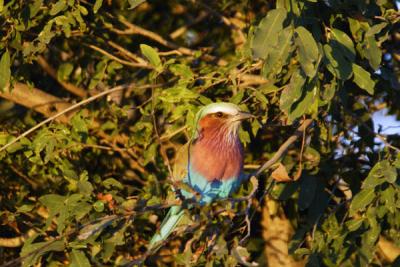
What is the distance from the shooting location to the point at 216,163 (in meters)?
4.02

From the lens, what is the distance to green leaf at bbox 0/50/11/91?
4.05 m

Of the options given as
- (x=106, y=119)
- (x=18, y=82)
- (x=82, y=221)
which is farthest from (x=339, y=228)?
(x=18, y=82)

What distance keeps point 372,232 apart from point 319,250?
0.26m

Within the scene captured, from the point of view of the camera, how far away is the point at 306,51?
3008mm

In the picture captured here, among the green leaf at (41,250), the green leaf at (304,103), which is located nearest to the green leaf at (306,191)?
the green leaf at (304,103)

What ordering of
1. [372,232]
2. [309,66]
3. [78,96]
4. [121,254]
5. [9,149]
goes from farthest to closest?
[78,96] < [121,254] < [9,149] < [372,232] < [309,66]

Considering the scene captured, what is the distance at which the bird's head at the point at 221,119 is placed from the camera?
13.1 feet

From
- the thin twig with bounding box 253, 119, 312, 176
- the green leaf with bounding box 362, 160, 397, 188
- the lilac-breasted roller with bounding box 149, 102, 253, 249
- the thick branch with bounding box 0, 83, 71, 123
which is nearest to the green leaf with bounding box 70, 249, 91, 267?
the lilac-breasted roller with bounding box 149, 102, 253, 249

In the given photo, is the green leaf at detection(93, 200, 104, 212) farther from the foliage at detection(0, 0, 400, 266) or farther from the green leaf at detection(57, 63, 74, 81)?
the green leaf at detection(57, 63, 74, 81)

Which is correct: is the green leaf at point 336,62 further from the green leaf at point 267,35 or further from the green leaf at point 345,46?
the green leaf at point 267,35

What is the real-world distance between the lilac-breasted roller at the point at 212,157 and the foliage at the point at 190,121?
75 mm

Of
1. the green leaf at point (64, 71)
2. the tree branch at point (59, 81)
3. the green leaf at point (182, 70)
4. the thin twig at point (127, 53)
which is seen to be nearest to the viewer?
the green leaf at point (182, 70)

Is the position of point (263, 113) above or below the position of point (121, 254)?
above

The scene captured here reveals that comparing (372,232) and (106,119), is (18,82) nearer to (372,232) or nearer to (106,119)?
(106,119)
